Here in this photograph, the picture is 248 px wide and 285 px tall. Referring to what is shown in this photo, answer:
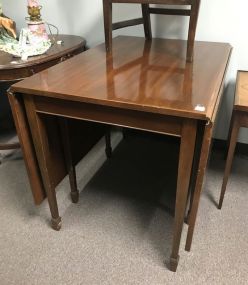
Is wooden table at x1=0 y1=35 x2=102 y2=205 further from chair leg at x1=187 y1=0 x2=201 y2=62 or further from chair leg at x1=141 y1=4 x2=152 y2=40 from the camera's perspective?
chair leg at x1=187 y1=0 x2=201 y2=62

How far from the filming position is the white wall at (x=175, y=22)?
4.93ft

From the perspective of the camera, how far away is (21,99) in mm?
1023

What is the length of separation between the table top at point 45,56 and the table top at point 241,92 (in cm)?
92

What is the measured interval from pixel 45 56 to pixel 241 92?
0.97 m

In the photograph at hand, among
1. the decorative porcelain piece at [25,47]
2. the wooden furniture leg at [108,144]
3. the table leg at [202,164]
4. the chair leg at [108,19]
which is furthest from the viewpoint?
the wooden furniture leg at [108,144]

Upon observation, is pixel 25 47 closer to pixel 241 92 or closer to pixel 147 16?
pixel 147 16

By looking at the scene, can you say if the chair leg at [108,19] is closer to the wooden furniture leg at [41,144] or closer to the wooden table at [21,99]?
the wooden table at [21,99]

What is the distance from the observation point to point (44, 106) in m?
0.99

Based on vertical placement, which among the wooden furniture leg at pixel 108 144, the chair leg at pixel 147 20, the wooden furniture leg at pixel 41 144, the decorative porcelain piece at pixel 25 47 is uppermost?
the chair leg at pixel 147 20

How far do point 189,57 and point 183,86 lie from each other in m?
0.30

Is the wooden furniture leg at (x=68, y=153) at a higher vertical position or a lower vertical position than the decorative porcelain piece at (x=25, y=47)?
lower

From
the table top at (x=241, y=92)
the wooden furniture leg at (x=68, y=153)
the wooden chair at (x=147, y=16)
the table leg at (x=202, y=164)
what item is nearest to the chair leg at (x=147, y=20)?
the wooden chair at (x=147, y=16)

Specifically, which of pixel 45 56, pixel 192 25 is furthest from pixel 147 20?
pixel 45 56

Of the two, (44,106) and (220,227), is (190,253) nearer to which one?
(220,227)
